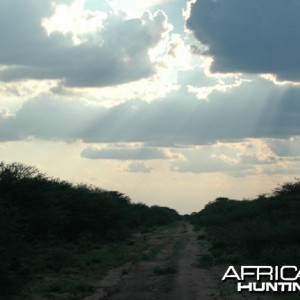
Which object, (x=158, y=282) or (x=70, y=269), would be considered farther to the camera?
(x=70, y=269)

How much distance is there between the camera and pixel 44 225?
3631 cm

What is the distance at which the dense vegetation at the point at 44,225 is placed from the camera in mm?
21689

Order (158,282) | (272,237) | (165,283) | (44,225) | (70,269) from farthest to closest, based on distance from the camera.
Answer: (44,225) < (272,237) < (70,269) < (158,282) < (165,283)

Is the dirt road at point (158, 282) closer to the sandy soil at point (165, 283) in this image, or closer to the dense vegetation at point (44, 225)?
the sandy soil at point (165, 283)

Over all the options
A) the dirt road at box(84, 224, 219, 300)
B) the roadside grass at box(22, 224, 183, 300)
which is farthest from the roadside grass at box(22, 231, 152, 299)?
the dirt road at box(84, 224, 219, 300)

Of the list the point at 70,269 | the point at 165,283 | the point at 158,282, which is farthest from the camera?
the point at 70,269

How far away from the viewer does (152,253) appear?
139 ft

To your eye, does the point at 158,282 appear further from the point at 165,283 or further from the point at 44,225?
the point at 44,225

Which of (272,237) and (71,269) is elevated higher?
(272,237)

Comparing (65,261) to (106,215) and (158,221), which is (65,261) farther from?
(158,221)

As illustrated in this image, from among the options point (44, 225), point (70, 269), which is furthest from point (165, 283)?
point (44, 225)

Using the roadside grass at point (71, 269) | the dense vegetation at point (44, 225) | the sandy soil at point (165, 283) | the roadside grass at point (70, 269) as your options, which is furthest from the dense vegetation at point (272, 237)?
the dense vegetation at point (44, 225)

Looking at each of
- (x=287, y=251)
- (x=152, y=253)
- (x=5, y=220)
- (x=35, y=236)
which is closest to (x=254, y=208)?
(x=152, y=253)

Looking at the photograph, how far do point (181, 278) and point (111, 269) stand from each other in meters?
6.62
